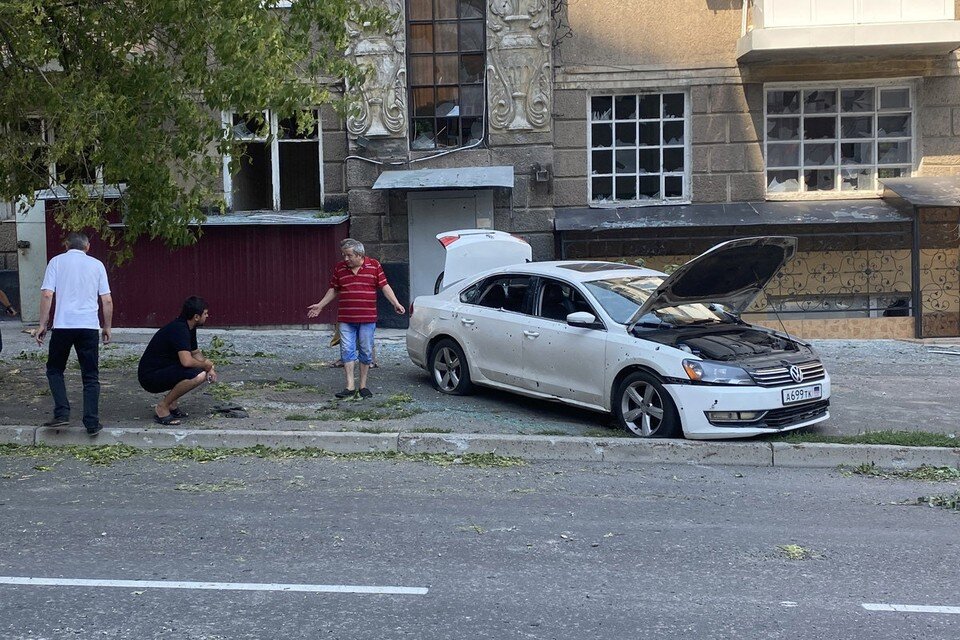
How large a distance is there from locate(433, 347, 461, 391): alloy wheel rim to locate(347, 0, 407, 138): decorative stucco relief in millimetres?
6616

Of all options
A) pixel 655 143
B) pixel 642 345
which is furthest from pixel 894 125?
pixel 642 345

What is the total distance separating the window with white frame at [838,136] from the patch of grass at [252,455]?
1017cm

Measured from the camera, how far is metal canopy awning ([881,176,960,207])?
1533 cm

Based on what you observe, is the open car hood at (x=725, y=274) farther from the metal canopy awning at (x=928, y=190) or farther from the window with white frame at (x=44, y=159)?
the metal canopy awning at (x=928, y=190)

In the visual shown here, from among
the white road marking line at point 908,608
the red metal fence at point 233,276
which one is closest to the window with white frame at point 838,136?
the red metal fence at point 233,276

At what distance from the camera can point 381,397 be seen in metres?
10.7

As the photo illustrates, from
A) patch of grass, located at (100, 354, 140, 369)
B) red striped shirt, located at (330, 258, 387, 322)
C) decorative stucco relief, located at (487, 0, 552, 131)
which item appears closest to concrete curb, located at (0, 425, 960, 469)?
red striped shirt, located at (330, 258, 387, 322)

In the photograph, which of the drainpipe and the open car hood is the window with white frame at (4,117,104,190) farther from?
the drainpipe

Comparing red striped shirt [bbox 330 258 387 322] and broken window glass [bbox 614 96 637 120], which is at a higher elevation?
broken window glass [bbox 614 96 637 120]

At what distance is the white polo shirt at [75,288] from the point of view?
8.87 m

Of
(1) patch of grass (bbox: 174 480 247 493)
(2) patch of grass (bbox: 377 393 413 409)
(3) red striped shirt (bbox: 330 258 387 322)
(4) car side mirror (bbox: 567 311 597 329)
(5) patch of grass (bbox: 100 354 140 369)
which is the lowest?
(1) patch of grass (bbox: 174 480 247 493)

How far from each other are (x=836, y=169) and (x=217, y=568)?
14.0 m

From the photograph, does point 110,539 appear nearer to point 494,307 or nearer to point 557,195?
point 494,307

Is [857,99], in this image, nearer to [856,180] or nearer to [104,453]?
[856,180]
